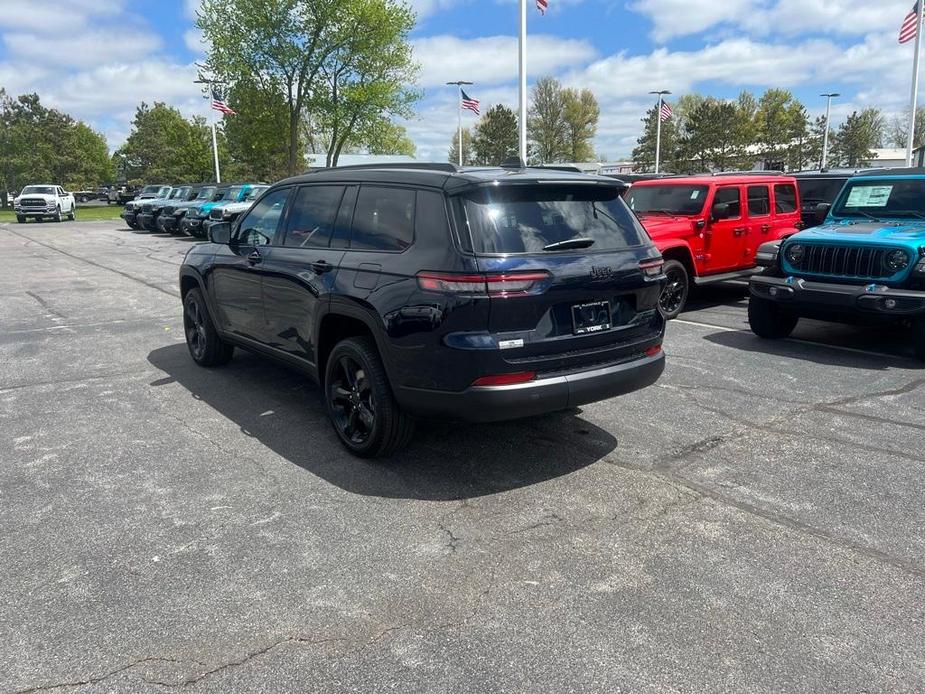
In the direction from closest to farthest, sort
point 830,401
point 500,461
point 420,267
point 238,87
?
1. point 420,267
2. point 500,461
3. point 830,401
4. point 238,87

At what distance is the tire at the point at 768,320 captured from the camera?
797 centimetres

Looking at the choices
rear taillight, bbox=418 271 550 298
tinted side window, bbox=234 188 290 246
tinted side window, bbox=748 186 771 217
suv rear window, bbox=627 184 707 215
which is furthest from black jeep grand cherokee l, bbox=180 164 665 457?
tinted side window, bbox=748 186 771 217

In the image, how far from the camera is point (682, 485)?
165 inches

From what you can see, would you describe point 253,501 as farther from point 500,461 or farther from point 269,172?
point 269,172

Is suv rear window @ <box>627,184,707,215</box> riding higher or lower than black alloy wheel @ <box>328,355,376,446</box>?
higher

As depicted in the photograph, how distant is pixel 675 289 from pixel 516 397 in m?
6.36

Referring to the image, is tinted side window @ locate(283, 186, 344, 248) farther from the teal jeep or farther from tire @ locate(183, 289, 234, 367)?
the teal jeep

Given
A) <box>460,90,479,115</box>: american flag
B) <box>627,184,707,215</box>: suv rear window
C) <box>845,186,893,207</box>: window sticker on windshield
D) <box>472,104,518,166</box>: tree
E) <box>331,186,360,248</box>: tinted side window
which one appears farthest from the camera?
<box>472,104,518,166</box>: tree

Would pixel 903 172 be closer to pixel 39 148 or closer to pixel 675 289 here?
pixel 675 289

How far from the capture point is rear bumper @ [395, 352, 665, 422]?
386 cm

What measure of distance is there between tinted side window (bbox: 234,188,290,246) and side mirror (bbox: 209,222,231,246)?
0.20 metres

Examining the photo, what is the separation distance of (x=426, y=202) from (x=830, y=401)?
3.85 m

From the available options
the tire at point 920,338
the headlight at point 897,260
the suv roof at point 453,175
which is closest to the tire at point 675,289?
the headlight at point 897,260

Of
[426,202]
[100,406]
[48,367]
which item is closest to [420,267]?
[426,202]
